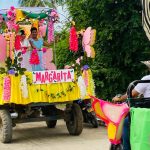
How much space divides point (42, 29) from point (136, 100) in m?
5.77

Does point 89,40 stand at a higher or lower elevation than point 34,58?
higher

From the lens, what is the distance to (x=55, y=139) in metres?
8.66

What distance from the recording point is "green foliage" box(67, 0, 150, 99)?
1039 centimetres

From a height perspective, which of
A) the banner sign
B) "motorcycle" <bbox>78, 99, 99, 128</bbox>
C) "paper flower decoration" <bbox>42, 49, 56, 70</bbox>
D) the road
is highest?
"paper flower decoration" <bbox>42, 49, 56, 70</bbox>

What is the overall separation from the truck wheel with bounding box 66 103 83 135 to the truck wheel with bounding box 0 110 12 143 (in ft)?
4.40

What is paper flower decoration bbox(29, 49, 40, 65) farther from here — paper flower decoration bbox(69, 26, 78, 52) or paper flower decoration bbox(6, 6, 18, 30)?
paper flower decoration bbox(69, 26, 78, 52)

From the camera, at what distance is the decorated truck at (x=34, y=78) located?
26.7 feet

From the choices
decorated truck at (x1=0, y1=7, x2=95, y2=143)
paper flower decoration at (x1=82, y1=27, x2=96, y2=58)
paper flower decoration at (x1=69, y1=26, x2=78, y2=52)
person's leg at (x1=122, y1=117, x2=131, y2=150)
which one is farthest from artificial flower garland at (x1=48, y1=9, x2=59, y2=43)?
person's leg at (x1=122, y1=117, x2=131, y2=150)

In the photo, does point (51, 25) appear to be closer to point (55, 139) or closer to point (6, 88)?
point (6, 88)

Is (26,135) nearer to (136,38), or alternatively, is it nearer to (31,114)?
(31,114)

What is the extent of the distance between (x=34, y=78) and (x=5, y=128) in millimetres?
1033

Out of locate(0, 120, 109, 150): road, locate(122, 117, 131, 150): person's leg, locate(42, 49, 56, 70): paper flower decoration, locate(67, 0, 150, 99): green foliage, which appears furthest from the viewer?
locate(67, 0, 150, 99): green foliage

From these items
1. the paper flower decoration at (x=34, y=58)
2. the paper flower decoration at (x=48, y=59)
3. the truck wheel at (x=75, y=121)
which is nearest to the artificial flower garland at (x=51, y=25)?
the paper flower decoration at (x=48, y=59)

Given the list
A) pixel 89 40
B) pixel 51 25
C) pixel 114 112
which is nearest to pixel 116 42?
pixel 51 25
